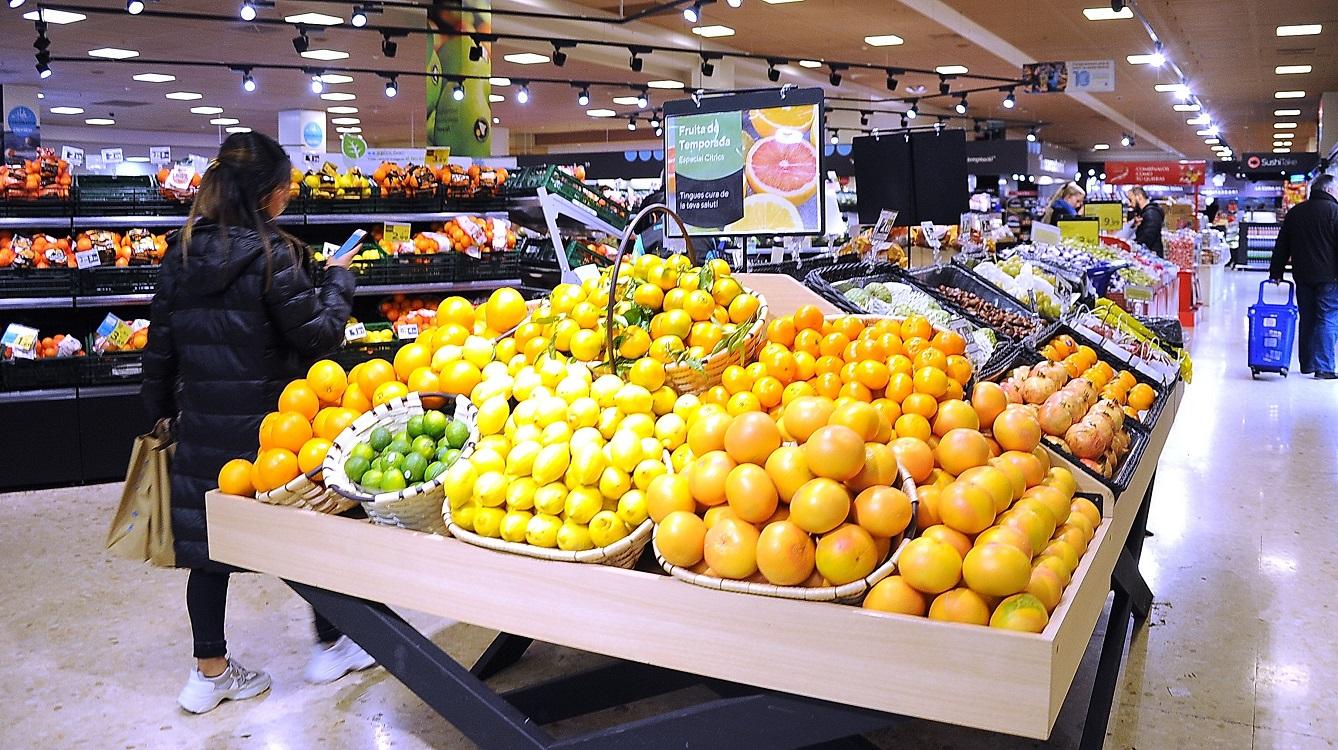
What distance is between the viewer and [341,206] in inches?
238

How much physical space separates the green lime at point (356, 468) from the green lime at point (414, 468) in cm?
8

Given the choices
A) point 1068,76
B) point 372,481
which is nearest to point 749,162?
point 372,481

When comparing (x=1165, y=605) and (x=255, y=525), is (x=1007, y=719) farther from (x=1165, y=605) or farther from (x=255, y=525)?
(x=1165, y=605)

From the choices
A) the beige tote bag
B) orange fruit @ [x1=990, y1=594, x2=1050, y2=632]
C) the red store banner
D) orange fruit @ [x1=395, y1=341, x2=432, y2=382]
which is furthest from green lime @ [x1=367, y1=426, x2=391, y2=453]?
the red store banner

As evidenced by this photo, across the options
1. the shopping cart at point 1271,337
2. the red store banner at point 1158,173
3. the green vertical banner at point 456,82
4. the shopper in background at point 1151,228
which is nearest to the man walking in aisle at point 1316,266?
the shopping cart at point 1271,337

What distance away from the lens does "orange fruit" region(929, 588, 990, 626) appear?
5.60 feet

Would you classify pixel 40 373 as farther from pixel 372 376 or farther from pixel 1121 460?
pixel 1121 460

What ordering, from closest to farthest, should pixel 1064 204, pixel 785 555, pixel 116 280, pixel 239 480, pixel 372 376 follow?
pixel 785 555 < pixel 239 480 < pixel 372 376 < pixel 116 280 < pixel 1064 204

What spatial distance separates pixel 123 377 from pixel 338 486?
4.05 meters

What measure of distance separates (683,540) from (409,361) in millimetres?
1032

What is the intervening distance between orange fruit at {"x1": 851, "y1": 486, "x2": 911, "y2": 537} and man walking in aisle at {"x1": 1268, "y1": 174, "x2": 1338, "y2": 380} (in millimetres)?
7957

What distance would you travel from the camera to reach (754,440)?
1968mm

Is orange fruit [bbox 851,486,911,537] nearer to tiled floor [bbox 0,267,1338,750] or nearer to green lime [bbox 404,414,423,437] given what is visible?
green lime [bbox 404,414,423,437]

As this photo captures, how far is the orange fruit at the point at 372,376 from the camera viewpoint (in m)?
2.57
